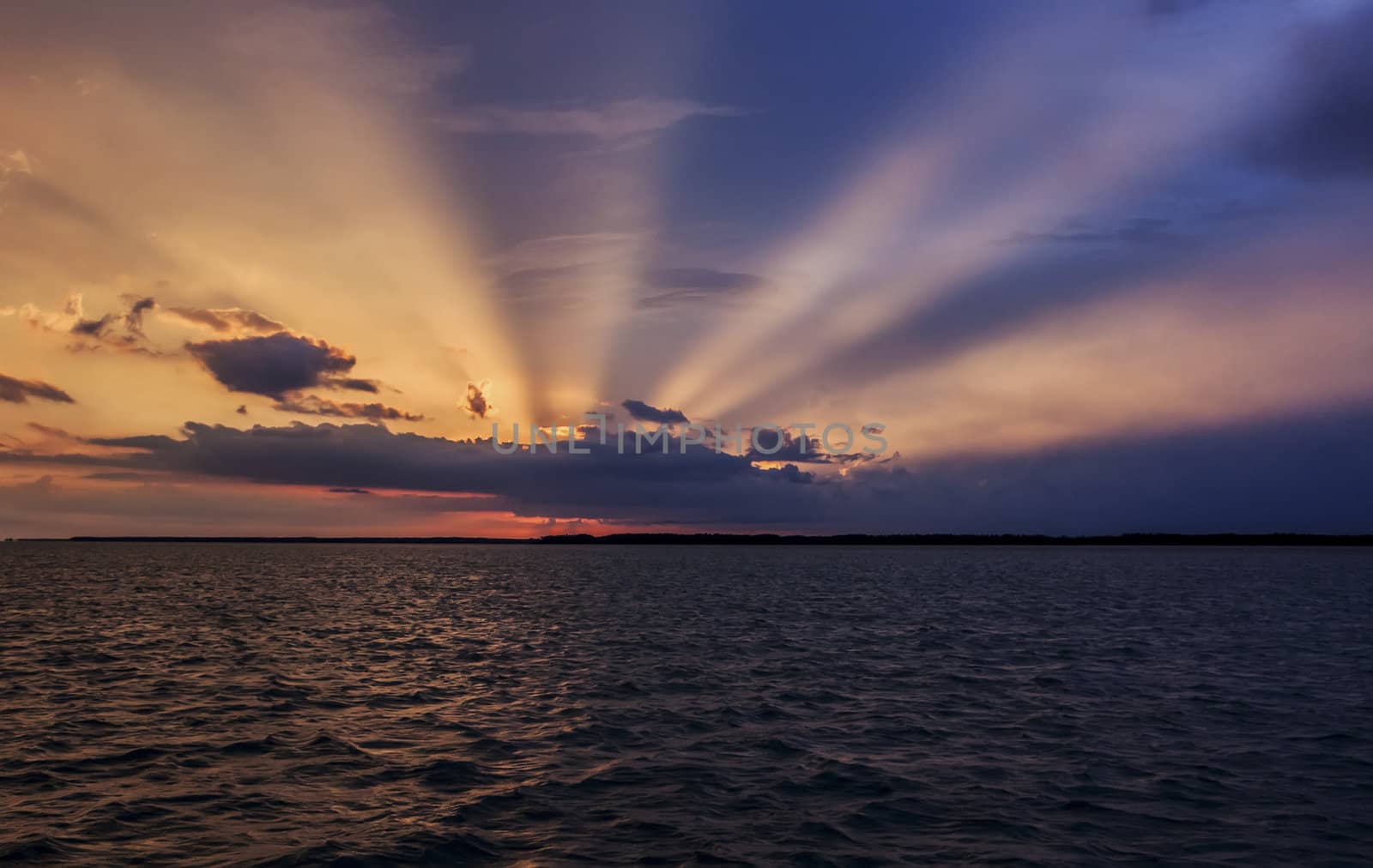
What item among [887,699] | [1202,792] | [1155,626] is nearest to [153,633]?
[887,699]

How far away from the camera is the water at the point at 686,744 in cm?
1526

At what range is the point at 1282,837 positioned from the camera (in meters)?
15.4

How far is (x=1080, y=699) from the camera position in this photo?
1105 inches

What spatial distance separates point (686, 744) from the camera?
72.0 feet

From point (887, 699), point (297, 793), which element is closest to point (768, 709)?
point (887, 699)

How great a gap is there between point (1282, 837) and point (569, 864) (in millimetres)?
12563

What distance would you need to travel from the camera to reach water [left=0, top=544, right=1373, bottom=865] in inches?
601

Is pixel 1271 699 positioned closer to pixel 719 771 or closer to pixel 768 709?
pixel 768 709

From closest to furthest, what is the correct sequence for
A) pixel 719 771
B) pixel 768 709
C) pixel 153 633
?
pixel 719 771
pixel 768 709
pixel 153 633

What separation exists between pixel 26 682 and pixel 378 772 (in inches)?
769

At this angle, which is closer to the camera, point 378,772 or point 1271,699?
point 378,772

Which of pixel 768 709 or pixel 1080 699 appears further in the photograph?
pixel 1080 699

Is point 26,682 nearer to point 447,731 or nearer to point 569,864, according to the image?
point 447,731

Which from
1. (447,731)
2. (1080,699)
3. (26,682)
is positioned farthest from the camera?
(26,682)
